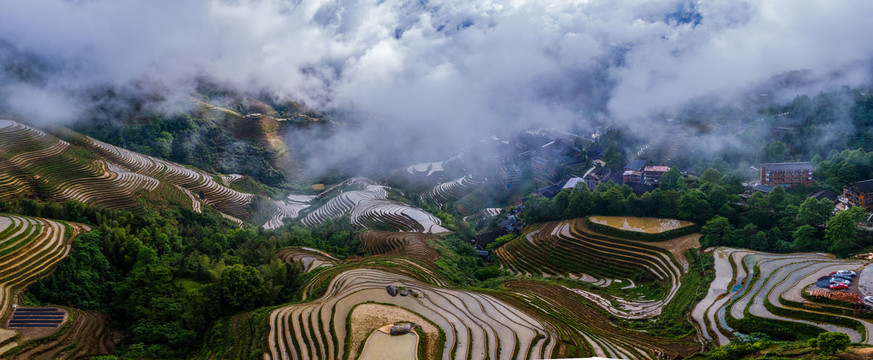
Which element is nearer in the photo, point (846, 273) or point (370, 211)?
point (846, 273)

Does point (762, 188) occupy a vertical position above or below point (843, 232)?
above

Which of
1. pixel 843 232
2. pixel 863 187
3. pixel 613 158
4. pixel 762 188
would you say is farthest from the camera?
pixel 613 158

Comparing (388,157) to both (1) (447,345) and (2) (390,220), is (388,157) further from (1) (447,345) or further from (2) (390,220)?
(1) (447,345)

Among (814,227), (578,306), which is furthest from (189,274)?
(814,227)

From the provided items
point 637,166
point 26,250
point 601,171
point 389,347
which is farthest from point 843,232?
point 26,250

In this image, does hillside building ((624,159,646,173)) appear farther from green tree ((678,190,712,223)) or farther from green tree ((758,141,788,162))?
green tree ((678,190,712,223))

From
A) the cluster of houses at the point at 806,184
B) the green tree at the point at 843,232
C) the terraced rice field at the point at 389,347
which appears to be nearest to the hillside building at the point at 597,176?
the cluster of houses at the point at 806,184

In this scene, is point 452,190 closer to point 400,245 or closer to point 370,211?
point 370,211
